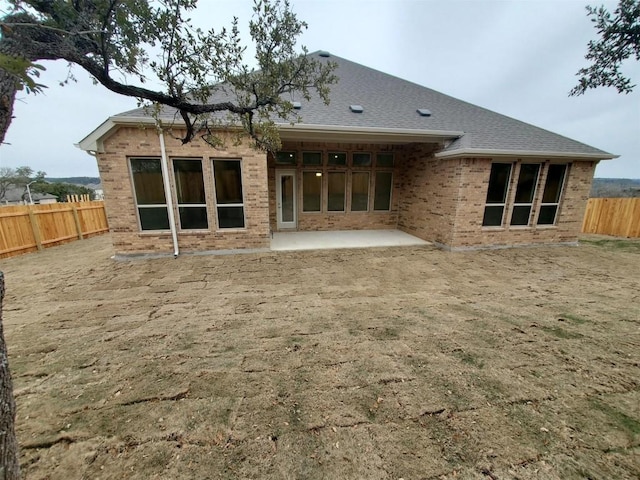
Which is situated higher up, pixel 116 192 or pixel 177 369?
pixel 116 192

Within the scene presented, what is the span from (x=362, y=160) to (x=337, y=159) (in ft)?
3.33

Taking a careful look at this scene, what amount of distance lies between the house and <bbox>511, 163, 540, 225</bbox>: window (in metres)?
0.03

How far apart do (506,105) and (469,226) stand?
23158 mm

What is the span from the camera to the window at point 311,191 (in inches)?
381

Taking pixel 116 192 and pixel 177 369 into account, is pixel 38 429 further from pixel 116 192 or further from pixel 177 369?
pixel 116 192

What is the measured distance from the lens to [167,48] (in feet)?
8.84

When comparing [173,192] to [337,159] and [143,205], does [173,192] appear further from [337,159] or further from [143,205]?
[337,159]

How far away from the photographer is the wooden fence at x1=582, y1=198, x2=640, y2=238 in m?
9.66

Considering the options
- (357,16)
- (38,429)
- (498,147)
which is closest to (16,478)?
(38,429)

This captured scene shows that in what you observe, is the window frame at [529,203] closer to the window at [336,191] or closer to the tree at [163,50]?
the window at [336,191]

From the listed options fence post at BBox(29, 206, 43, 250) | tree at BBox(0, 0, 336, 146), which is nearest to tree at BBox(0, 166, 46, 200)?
fence post at BBox(29, 206, 43, 250)

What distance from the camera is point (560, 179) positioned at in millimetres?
8016

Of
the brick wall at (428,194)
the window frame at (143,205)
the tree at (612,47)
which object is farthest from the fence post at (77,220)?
the tree at (612,47)

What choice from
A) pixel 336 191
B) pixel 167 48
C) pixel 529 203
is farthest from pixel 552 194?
pixel 167 48
